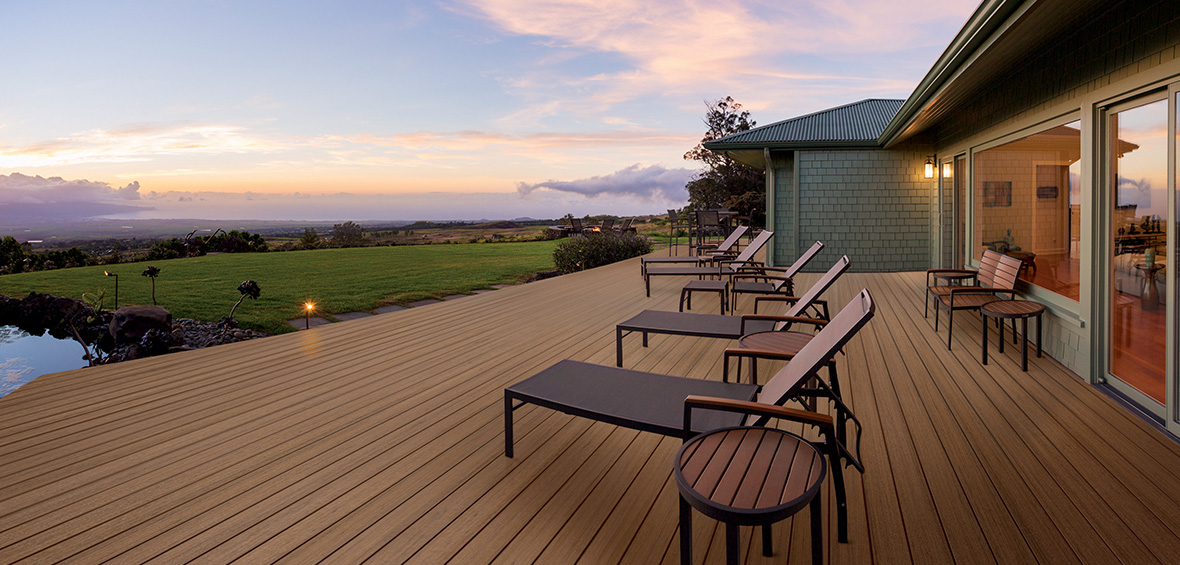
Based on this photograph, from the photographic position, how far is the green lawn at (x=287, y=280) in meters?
8.40

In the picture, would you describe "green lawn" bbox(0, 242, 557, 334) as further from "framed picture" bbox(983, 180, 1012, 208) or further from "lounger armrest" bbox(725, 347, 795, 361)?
"framed picture" bbox(983, 180, 1012, 208)

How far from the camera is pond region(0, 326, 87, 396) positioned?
5.35 metres

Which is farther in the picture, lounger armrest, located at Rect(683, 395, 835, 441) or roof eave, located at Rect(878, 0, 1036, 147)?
roof eave, located at Rect(878, 0, 1036, 147)

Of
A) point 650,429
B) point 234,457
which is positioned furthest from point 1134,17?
point 234,457

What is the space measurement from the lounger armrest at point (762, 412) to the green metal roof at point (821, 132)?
875 cm

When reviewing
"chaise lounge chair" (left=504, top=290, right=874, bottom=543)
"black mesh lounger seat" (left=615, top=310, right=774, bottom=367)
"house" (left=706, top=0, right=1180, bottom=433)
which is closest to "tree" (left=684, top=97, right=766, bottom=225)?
"house" (left=706, top=0, right=1180, bottom=433)

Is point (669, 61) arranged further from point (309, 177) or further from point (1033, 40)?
point (309, 177)

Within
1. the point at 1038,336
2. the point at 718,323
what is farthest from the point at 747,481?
the point at 1038,336

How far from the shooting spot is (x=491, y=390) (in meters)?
3.69

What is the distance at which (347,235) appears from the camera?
71.3ft

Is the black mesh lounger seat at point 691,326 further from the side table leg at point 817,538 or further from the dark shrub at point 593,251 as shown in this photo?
the dark shrub at point 593,251

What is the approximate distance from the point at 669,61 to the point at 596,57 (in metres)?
2.91

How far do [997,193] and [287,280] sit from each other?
12020 millimetres

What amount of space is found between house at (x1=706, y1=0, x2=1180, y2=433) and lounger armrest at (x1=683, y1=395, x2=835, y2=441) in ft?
7.74
